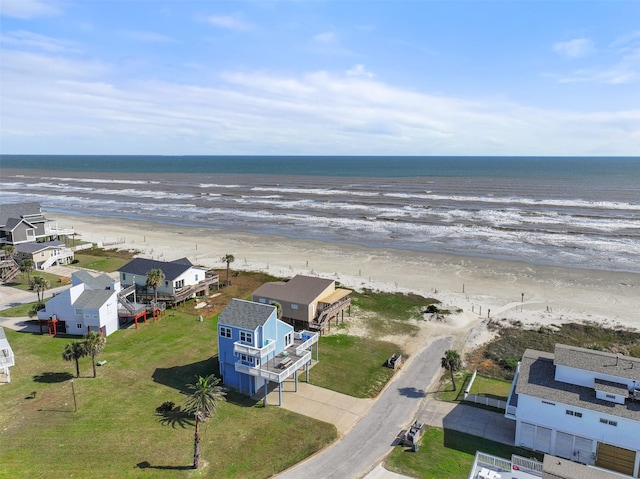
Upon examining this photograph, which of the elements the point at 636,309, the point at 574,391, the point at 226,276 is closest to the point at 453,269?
the point at 636,309

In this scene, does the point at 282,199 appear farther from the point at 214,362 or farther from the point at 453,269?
the point at 214,362

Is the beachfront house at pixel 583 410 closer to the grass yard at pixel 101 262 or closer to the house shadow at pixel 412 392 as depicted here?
the house shadow at pixel 412 392

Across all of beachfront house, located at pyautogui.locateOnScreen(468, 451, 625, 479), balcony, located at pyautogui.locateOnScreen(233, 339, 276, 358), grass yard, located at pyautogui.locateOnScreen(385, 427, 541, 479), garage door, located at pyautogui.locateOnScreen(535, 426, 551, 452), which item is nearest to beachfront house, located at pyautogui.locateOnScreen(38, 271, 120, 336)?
balcony, located at pyautogui.locateOnScreen(233, 339, 276, 358)

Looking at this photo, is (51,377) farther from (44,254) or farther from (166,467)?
(44,254)

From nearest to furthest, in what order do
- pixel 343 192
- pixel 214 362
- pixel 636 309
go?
1. pixel 214 362
2. pixel 636 309
3. pixel 343 192

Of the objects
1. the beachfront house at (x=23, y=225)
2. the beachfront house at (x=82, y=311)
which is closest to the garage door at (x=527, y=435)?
the beachfront house at (x=82, y=311)

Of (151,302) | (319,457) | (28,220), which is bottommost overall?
(319,457)
